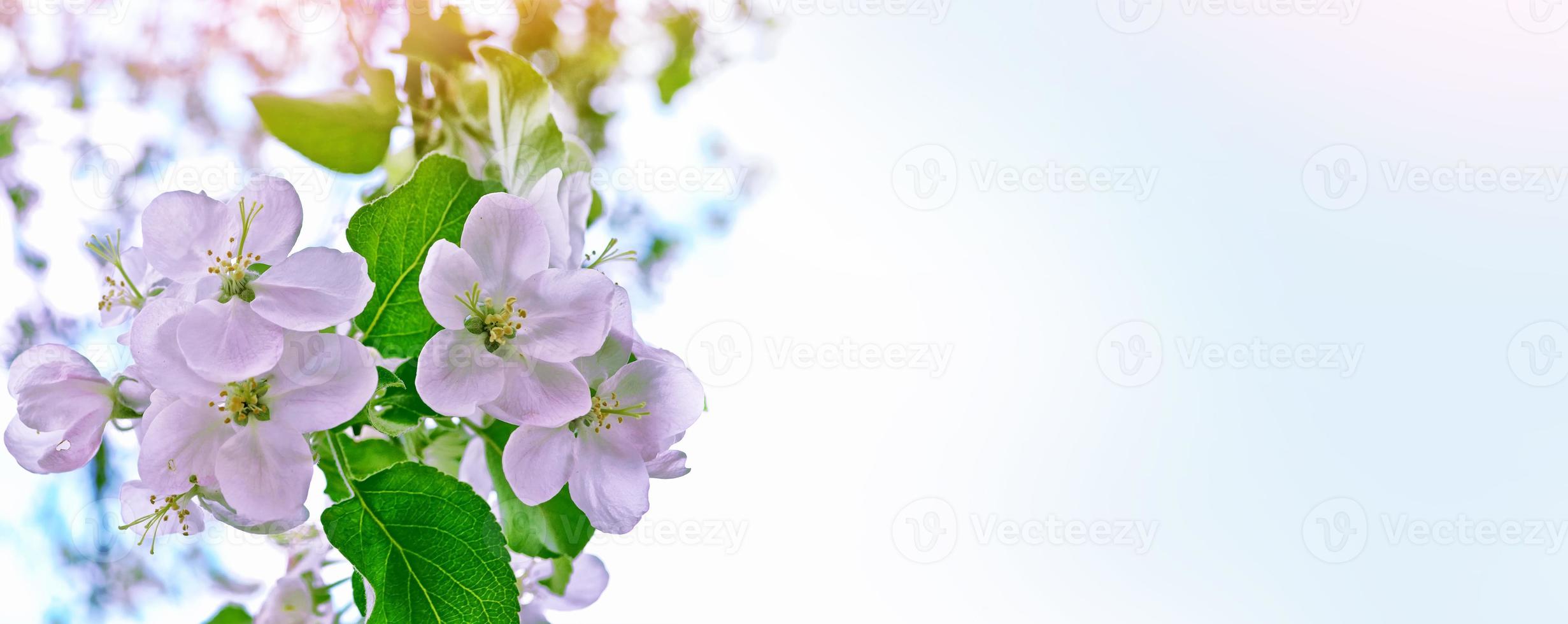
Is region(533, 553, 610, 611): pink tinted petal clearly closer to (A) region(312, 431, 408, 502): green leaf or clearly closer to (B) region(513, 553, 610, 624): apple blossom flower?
(B) region(513, 553, 610, 624): apple blossom flower

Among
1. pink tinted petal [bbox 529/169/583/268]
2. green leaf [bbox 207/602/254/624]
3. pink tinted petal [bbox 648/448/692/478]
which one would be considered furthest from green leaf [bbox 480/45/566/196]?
green leaf [bbox 207/602/254/624]

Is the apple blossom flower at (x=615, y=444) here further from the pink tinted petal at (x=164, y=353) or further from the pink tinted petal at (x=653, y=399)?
the pink tinted petal at (x=164, y=353)

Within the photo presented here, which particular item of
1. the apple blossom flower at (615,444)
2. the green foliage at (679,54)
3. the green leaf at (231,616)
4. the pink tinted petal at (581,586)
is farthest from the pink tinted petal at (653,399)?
the green foliage at (679,54)

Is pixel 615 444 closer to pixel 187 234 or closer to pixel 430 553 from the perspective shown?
pixel 430 553

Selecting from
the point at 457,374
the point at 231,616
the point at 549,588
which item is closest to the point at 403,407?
the point at 457,374

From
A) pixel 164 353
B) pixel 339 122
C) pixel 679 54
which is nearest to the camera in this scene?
Answer: pixel 164 353

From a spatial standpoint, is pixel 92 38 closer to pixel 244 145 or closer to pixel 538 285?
pixel 244 145
